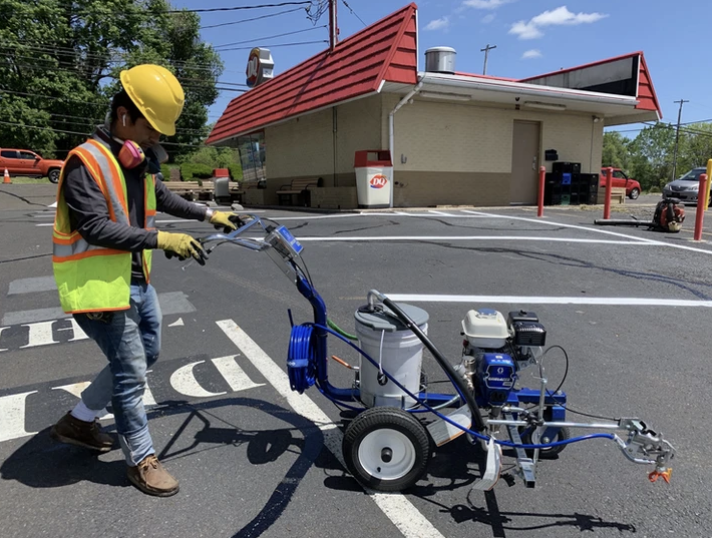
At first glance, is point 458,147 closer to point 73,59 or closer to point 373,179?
point 373,179

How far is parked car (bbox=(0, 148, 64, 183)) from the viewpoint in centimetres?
2988

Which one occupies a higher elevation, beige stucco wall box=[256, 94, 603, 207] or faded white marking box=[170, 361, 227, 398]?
beige stucco wall box=[256, 94, 603, 207]

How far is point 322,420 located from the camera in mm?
3357

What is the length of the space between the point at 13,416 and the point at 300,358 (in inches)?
83.7

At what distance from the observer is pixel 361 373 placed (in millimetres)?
2947

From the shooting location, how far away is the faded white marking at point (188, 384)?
3686 mm

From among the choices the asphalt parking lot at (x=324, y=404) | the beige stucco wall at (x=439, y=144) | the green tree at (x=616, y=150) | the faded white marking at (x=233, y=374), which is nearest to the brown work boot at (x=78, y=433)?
the asphalt parking lot at (x=324, y=404)

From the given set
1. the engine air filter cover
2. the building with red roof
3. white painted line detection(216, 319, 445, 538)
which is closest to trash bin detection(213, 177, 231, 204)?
the building with red roof

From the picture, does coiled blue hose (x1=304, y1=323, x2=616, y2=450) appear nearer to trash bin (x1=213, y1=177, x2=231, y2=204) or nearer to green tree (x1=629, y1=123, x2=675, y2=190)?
trash bin (x1=213, y1=177, x2=231, y2=204)

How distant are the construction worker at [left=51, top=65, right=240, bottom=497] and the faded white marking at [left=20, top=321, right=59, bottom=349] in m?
2.62

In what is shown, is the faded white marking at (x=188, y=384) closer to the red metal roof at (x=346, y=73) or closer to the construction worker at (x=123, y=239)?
the construction worker at (x=123, y=239)

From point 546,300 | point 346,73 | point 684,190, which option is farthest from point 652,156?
point 546,300

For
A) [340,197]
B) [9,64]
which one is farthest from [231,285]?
[9,64]

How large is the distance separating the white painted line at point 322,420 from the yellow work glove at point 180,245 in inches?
57.3
